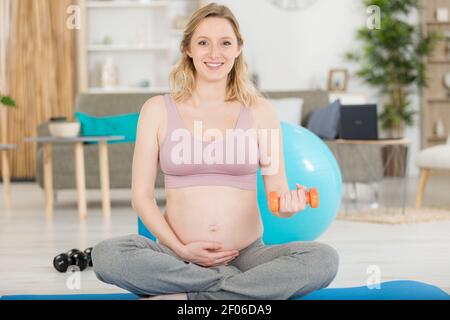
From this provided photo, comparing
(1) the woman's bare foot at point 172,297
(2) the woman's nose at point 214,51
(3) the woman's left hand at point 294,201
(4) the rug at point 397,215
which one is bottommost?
(4) the rug at point 397,215

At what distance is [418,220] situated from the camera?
4.55 m

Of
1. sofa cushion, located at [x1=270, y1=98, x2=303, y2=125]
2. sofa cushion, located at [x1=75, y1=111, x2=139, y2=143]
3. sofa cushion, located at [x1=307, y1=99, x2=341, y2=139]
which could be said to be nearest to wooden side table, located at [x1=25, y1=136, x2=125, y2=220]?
sofa cushion, located at [x1=75, y1=111, x2=139, y2=143]

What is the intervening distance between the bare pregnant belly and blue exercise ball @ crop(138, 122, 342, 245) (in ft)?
3.48

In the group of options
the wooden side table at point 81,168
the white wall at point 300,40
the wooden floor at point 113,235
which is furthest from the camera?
the white wall at point 300,40

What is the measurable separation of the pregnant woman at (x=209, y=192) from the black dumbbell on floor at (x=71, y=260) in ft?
3.39

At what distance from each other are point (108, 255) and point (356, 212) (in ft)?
10.6

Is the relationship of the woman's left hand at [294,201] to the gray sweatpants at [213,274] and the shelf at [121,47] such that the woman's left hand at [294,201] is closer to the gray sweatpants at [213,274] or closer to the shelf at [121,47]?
the gray sweatpants at [213,274]

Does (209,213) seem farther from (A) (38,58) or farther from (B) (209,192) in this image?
(A) (38,58)

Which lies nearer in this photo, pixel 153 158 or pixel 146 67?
pixel 153 158

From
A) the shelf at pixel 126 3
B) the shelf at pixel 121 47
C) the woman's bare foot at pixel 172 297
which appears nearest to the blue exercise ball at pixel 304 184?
the woman's bare foot at pixel 172 297

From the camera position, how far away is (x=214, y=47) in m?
2.05

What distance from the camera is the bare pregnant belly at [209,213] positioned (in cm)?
203
